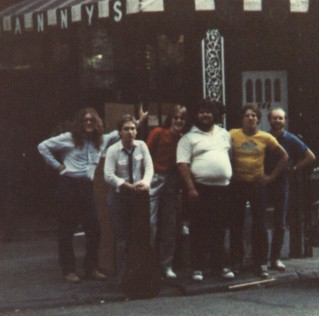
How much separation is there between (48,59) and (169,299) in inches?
261

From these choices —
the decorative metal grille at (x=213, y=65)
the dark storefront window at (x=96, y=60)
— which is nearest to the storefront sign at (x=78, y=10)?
the dark storefront window at (x=96, y=60)

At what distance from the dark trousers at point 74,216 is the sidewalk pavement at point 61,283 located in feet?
0.96

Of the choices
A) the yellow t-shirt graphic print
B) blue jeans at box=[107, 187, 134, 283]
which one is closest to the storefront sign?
the yellow t-shirt graphic print

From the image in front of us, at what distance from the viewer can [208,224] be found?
11211mm

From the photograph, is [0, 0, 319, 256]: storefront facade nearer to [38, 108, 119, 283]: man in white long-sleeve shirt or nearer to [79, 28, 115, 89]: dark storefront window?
[79, 28, 115, 89]: dark storefront window

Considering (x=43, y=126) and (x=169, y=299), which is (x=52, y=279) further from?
(x=43, y=126)

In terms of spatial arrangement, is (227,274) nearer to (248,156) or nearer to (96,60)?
(248,156)

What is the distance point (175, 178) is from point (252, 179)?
811 mm

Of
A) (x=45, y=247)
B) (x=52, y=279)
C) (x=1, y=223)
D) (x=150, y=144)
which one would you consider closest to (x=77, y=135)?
(x=150, y=144)

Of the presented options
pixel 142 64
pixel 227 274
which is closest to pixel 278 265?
pixel 227 274

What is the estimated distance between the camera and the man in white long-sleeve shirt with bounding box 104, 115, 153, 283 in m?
10.8

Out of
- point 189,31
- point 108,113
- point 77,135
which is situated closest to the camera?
point 77,135

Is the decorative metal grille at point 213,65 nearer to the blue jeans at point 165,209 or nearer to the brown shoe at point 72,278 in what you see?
the blue jeans at point 165,209

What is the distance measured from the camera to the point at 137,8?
12008 millimetres
